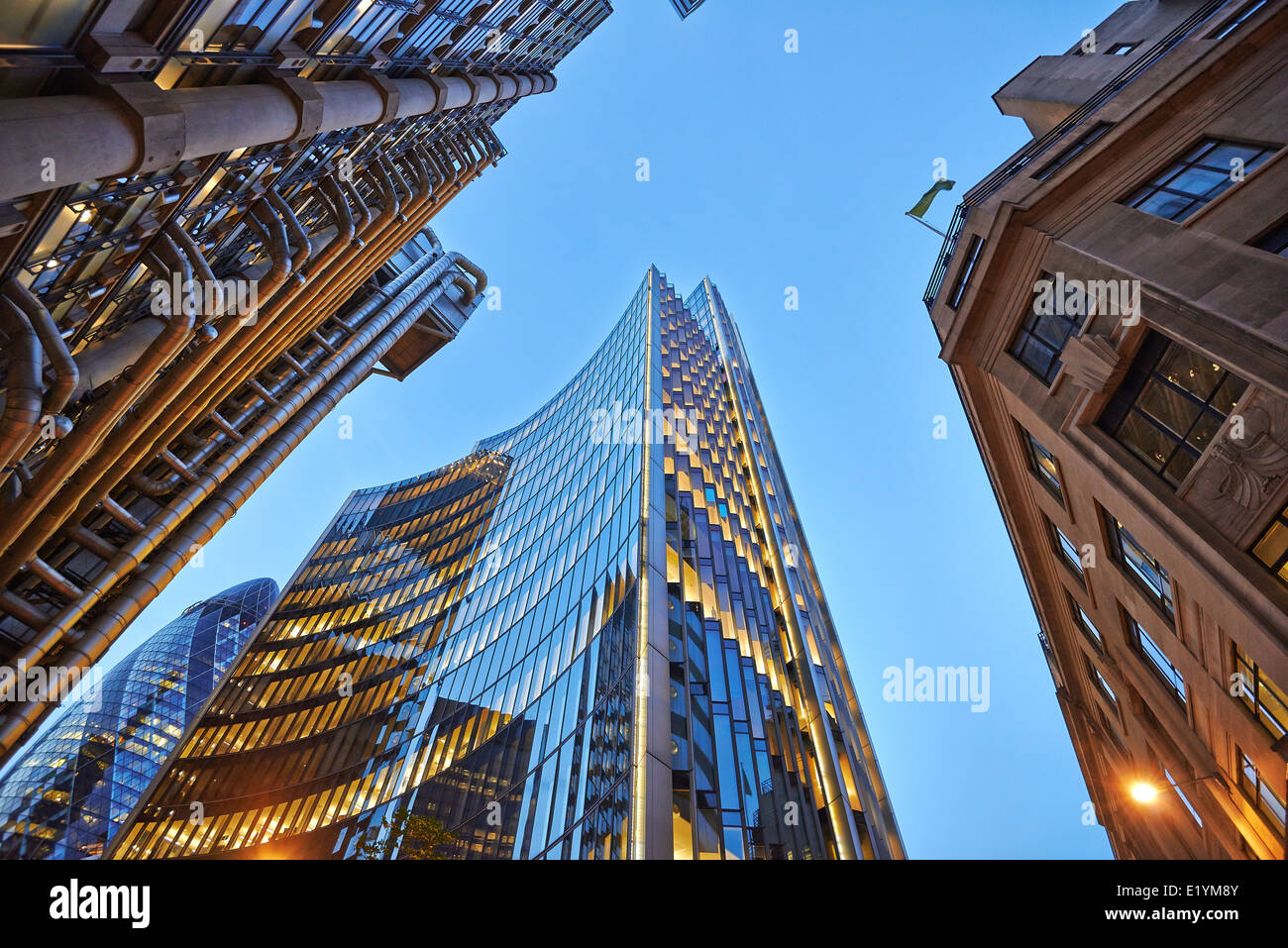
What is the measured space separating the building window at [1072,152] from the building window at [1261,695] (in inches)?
557

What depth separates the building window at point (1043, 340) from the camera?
1570 cm

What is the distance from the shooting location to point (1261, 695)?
1152cm

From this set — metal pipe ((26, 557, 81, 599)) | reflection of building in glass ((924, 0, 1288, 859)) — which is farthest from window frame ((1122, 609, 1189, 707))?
metal pipe ((26, 557, 81, 599))

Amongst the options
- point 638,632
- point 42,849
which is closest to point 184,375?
point 638,632

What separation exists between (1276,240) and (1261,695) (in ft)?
29.9

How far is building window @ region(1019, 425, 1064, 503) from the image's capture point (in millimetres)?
18148

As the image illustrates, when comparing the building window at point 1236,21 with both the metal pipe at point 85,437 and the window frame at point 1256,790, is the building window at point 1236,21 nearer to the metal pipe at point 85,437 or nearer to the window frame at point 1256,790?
the window frame at point 1256,790

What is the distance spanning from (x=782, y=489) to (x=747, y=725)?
3582 centimetres

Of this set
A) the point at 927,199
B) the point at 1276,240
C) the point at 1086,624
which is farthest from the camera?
the point at 1086,624

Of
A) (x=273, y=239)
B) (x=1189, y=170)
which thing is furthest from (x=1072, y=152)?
(x=273, y=239)

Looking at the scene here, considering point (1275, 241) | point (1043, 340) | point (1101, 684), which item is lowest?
point (1101, 684)

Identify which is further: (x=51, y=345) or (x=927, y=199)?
(x=927, y=199)

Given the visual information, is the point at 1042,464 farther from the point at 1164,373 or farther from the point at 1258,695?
the point at 1258,695

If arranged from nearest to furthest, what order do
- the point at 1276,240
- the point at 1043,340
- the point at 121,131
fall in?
the point at 121,131, the point at 1276,240, the point at 1043,340
